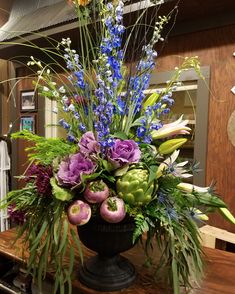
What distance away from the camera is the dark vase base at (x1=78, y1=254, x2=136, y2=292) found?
0.87m

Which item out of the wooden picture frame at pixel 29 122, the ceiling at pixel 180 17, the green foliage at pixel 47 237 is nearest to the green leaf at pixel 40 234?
the green foliage at pixel 47 237

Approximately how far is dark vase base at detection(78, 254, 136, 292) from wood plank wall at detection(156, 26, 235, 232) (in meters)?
1.25

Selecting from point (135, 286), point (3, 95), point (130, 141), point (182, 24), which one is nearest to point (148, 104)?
point (130, 141)

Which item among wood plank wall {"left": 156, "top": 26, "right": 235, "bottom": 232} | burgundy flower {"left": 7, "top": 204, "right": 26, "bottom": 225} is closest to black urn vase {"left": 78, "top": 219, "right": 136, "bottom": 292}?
burgundy flower {"left": 7, "top": 204, "right": 26, "bottom": 225}

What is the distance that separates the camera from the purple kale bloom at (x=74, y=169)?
31.1 inches

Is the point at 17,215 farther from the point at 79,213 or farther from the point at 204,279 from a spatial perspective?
the point at 204,279

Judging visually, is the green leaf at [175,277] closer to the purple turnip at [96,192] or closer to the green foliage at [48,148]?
the purple turnip at [96,192]

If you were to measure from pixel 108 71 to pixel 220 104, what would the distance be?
4.39ft

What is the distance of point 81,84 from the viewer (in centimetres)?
92

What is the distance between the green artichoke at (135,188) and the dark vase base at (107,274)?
9.7 inches

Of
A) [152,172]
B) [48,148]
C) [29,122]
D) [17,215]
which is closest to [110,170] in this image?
[152,172]

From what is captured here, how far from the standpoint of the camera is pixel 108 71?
33.9 inches

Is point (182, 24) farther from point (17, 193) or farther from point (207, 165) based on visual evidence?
point (17, 193)

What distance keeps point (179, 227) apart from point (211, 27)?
166cm
